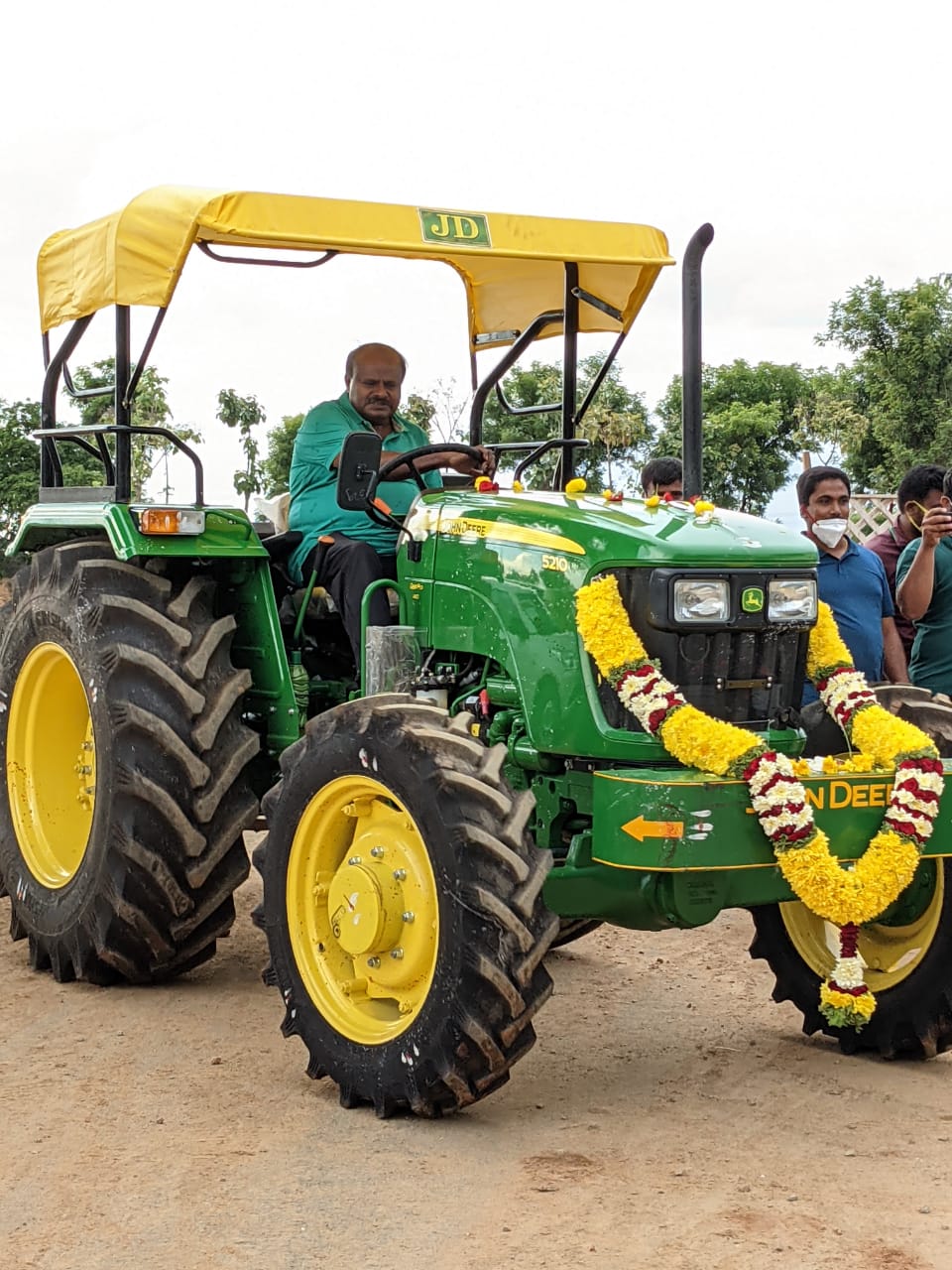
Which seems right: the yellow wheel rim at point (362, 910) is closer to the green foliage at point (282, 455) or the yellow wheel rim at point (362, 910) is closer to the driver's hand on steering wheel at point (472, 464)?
the driver's hand on steering wheel at point (472, 464)

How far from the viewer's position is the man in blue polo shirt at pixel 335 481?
20.4ft

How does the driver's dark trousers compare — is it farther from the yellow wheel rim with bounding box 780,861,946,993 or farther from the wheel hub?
the yellow wheel rim with bounding box 780,861,946,993

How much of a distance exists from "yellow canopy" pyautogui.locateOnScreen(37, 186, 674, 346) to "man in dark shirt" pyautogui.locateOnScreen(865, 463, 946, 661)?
1.64 metres

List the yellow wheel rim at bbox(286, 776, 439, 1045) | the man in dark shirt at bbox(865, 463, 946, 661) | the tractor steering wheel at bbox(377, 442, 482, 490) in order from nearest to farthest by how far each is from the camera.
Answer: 1. the yellow wheel rim at bbox(286, 776, 439, 1045)
2. the tractor steering wheel at bbox(377, 442, 482, 490)
3. the man in dark shirt at bbox(865, 463, 946, 661)

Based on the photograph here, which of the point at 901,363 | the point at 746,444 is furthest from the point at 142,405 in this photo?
the point at 746,444

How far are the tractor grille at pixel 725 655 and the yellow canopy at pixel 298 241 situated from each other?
4.82 ft

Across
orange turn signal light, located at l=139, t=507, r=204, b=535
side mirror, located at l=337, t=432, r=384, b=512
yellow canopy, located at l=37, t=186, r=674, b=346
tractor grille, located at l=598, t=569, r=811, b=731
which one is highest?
yellow canopy, located at l=37, t=186, r=674, b=346

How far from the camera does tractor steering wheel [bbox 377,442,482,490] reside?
19.7 feet

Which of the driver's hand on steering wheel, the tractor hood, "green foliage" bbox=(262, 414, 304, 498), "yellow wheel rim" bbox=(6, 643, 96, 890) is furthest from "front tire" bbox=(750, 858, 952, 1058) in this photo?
"green foliage" bbox=(262, 414, 304, 498)

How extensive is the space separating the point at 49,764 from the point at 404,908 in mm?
2582

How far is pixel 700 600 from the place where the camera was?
511 centimetres

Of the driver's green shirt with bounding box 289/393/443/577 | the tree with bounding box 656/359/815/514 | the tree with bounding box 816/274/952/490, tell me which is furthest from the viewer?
the tree with bounding box 656/359/815/514

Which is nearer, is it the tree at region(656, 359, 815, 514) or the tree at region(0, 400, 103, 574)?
the tree at region(0, 400, 103, 574)

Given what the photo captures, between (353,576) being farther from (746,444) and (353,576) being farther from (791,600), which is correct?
(746,444)
